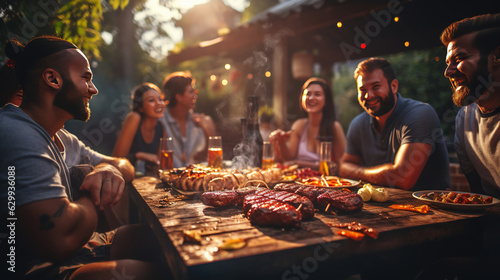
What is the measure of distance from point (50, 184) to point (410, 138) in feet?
10.9

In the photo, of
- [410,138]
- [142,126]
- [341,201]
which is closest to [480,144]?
[410,138]

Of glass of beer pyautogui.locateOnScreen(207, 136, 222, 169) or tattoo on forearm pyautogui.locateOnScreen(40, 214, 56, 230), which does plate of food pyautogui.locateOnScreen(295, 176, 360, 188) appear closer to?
glass of beer pyautogui.locateOnScreen(207, 136, 222, 169)

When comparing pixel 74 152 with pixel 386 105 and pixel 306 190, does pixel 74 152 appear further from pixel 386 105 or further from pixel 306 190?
pixel 386 105

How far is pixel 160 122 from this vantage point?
5.29 m

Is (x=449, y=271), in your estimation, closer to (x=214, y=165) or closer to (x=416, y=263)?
(x=416, y=263)

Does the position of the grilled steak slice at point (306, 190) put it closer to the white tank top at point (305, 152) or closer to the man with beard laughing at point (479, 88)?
the man with beard laughing at point (479, 88)

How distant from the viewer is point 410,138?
3047mm

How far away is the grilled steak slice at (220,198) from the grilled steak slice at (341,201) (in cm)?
65

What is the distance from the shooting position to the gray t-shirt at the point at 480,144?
2.53 metres

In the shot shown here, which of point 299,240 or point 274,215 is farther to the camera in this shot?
point 274,215

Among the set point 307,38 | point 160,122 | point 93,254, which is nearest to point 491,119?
point 93,254

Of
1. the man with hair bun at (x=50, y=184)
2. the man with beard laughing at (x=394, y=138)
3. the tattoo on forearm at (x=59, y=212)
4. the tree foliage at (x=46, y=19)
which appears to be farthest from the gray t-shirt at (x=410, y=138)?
the tree foliage at (x=46, y=19)

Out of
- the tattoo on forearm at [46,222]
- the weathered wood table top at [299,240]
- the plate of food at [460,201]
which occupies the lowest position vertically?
the weathered wood table top at [299,240]

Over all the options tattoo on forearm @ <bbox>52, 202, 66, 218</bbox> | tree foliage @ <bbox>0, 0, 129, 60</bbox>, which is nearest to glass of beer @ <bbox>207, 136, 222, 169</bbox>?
tattoo on forearm @ <bbox>52, 202, 66, 218</bbox>
